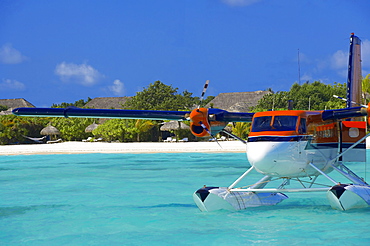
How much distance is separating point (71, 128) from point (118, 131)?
6190mm

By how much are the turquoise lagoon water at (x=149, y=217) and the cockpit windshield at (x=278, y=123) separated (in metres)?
1.85

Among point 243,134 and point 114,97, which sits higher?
point 114,97

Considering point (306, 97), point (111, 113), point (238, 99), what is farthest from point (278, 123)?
point (238, 99)

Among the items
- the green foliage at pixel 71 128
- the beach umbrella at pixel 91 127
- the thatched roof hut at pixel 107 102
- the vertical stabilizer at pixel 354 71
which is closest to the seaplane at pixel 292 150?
the vertical stabilizer at pixel 354 71

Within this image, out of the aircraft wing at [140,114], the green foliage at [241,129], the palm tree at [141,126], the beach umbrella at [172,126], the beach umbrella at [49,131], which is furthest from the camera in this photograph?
the beach umbrella at [49,131]

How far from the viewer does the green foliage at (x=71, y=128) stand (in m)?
44.7

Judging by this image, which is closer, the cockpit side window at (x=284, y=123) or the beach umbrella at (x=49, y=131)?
the cockpit side window at (x=284, y=123)

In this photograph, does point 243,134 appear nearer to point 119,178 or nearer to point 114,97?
point 119,178

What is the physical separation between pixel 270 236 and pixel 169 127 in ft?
104

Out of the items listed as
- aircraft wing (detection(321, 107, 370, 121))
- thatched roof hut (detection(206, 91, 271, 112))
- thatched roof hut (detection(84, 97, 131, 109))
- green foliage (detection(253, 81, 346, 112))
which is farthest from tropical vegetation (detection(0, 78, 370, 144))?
aircraft wing (detection(321, 107, 370, 121))

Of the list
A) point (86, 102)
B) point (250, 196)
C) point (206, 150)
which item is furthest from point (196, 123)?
point (86, 102)

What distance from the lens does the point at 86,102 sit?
233 feet

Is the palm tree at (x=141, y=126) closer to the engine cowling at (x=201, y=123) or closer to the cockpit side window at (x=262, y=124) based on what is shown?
the engine cowling at (x=201, y=123)

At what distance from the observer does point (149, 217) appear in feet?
34.7
